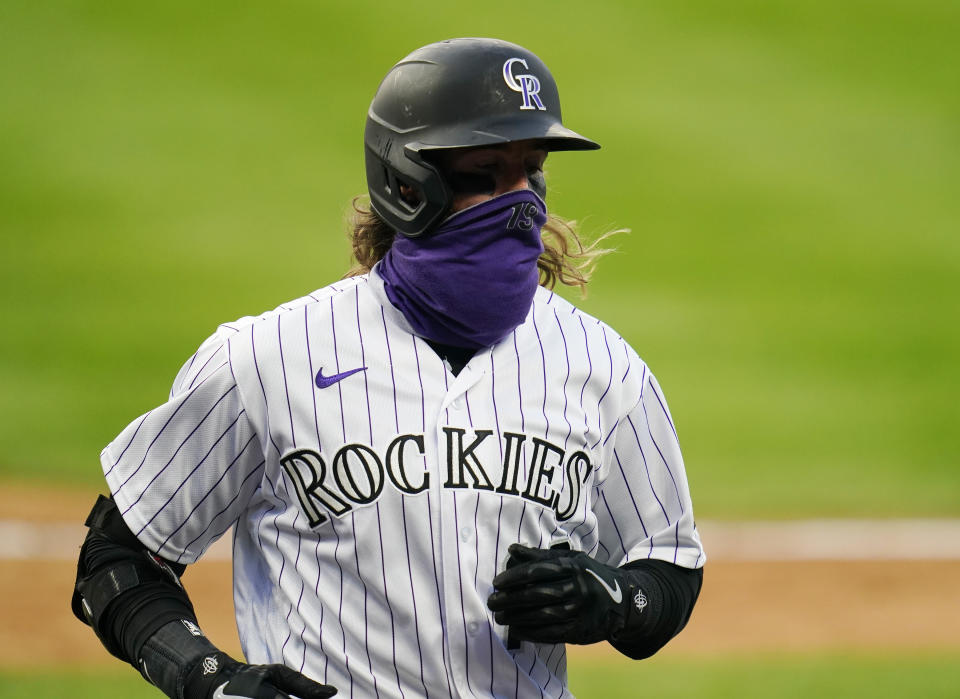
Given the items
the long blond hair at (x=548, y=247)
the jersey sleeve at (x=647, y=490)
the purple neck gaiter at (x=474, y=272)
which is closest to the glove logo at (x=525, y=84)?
the purple neck gaiter at (x=474, y=272)

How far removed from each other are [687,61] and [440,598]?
1319 centimetres

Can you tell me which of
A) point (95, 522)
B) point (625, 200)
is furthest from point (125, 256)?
point (95, 522)

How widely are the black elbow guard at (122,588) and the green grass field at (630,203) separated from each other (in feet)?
23.7

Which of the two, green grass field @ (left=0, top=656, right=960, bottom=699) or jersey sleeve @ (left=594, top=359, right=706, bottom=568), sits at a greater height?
jersey sleeve @ (left=594, top=359, right=706, bottom=568)

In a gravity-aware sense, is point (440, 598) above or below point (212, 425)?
below

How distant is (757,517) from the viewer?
939 cm

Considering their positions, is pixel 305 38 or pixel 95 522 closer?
pixel 95 522

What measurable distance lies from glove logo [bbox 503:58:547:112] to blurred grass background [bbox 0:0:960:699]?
7245 millimetres

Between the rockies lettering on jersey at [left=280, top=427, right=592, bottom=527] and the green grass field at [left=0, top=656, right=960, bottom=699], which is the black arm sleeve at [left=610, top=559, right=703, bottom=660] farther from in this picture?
the green grass field at [left=0, top=656, right=960, bottom=699]

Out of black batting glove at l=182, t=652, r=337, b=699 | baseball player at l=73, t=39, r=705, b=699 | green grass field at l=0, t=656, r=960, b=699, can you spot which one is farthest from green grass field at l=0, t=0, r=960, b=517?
black batting glove at l=182, t=652, r=337, b=699

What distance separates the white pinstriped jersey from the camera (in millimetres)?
2404

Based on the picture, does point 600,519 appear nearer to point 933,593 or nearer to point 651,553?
point 651,553

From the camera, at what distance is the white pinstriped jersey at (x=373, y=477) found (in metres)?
2.40

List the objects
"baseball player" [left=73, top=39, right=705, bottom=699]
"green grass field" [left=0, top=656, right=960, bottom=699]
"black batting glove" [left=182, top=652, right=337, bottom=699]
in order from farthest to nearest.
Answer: "green grass field" [left=0, top=656, right=960, bottom=699]
"baseball player" [left=73, top=39, right=705, bottom=699]
"black batting glove" [left=182, top=652, right=337, bottom=699]
